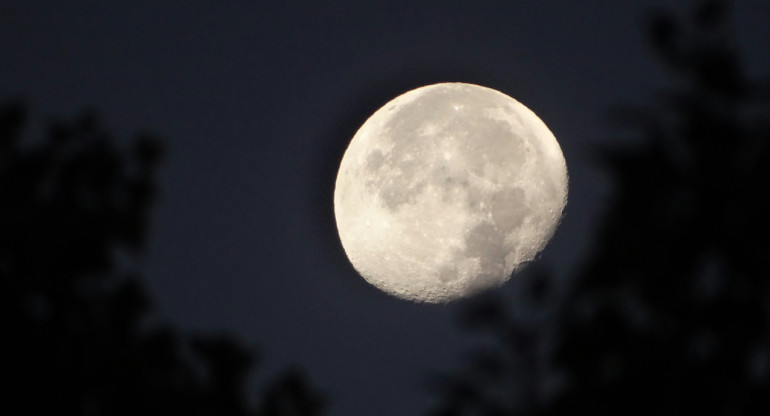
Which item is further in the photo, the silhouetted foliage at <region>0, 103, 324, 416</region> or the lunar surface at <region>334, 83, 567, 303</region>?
the lunar surface at <region>334, 83, 567, 303</region>

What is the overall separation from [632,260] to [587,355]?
0.52 meters

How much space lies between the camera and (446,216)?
10859mm

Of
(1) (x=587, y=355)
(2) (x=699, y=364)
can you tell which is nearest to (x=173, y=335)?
(1) (x=587, y=355)

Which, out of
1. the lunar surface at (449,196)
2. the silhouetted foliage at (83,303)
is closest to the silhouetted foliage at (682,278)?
the silhouetted foliage at (83,303)


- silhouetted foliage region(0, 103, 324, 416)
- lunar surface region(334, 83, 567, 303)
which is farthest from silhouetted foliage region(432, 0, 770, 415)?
lunar surface region(334, 83, 567, 303)

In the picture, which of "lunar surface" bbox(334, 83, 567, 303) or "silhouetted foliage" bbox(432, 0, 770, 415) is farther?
"lunar surface" bbox(334, 83, 567, 303)

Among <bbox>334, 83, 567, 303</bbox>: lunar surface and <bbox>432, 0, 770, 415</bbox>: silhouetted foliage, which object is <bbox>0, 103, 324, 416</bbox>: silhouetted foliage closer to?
<bbox>432, 0, 770, 415</bbox>: silhouetted foliage

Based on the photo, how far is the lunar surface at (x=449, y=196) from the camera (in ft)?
35.1

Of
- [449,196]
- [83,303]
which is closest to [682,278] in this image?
[83,303]

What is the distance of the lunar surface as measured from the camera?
10703mm

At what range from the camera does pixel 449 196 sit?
10.9 m

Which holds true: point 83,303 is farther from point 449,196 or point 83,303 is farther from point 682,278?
point 449,196

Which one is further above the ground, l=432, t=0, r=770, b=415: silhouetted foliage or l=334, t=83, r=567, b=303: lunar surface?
l=334, t=83, r=567, b=303: lunar surface

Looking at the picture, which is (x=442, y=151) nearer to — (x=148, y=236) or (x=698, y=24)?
(x=148, y=236)
